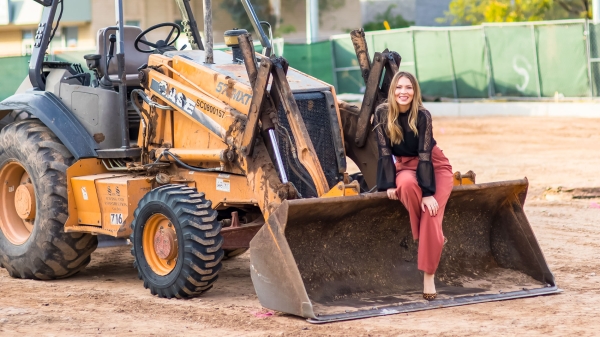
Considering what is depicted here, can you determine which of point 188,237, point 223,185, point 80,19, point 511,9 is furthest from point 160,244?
point 80,19

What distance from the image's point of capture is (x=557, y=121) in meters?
23.8

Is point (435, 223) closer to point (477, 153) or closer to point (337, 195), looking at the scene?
point (337, 195)

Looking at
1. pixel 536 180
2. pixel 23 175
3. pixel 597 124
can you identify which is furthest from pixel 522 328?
pixel 597 124

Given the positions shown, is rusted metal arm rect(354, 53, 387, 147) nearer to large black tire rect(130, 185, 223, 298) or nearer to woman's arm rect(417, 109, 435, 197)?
woman's arm rect(417, 109, 435, 197)

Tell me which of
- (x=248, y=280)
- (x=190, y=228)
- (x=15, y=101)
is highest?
(x=15, y=101)

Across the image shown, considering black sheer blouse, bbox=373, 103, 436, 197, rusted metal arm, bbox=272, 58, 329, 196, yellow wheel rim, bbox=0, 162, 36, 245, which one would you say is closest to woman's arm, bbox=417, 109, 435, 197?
black sheer blouse, bbox=373, 103, 436, 197

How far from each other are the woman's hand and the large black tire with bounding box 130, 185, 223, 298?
154cm

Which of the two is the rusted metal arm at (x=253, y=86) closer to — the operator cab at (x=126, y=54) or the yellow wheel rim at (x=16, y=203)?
the operator cab at (x=126, y=54)

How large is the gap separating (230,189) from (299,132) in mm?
822

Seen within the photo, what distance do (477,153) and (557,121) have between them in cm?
502

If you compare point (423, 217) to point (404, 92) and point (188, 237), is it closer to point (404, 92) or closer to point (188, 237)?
point (404, 92)

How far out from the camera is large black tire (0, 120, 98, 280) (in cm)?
927

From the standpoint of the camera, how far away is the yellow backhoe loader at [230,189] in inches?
306

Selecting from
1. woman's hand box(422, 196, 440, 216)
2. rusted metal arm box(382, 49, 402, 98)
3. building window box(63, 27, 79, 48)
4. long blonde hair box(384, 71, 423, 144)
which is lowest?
woman's hand box(422, 196, 440, 216)
